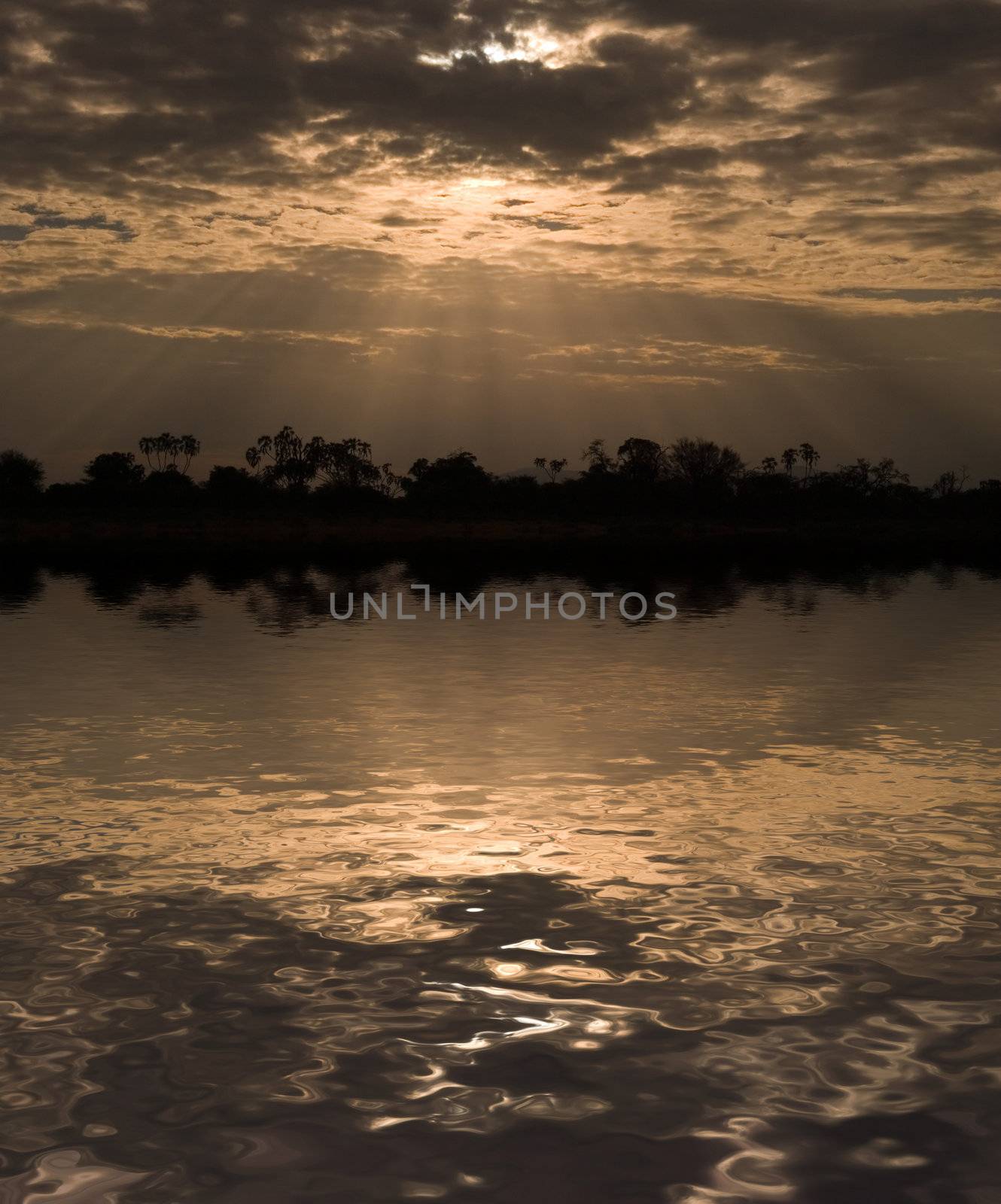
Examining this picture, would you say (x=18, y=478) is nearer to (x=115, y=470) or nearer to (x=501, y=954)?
(x=115, y=470)

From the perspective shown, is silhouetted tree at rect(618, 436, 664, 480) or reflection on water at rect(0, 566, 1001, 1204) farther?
silhouetted tree at rect(618, 436, 664, 480)

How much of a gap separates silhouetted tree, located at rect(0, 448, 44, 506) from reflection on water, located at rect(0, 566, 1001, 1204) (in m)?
129

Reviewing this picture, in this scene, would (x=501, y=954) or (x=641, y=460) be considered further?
(x=641, y=460)

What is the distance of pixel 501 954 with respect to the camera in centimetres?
886

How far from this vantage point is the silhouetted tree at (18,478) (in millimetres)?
142125

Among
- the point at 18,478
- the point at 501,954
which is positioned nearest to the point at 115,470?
the point at 18,478

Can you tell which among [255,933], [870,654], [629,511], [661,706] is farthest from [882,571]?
[629,511]

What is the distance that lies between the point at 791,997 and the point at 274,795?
713cm

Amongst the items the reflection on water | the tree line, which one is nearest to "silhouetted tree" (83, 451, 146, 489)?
the tree line

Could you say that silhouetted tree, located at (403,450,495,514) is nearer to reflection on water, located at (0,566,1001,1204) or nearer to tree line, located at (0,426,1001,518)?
tree line, located at (0,426,1001,518)

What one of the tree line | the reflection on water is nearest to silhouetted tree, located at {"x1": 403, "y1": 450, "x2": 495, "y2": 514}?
the tree line

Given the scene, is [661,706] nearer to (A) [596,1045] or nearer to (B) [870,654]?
(B) [870,654]

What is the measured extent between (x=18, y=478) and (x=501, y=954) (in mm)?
148198

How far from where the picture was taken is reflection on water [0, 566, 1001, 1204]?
622 cm
